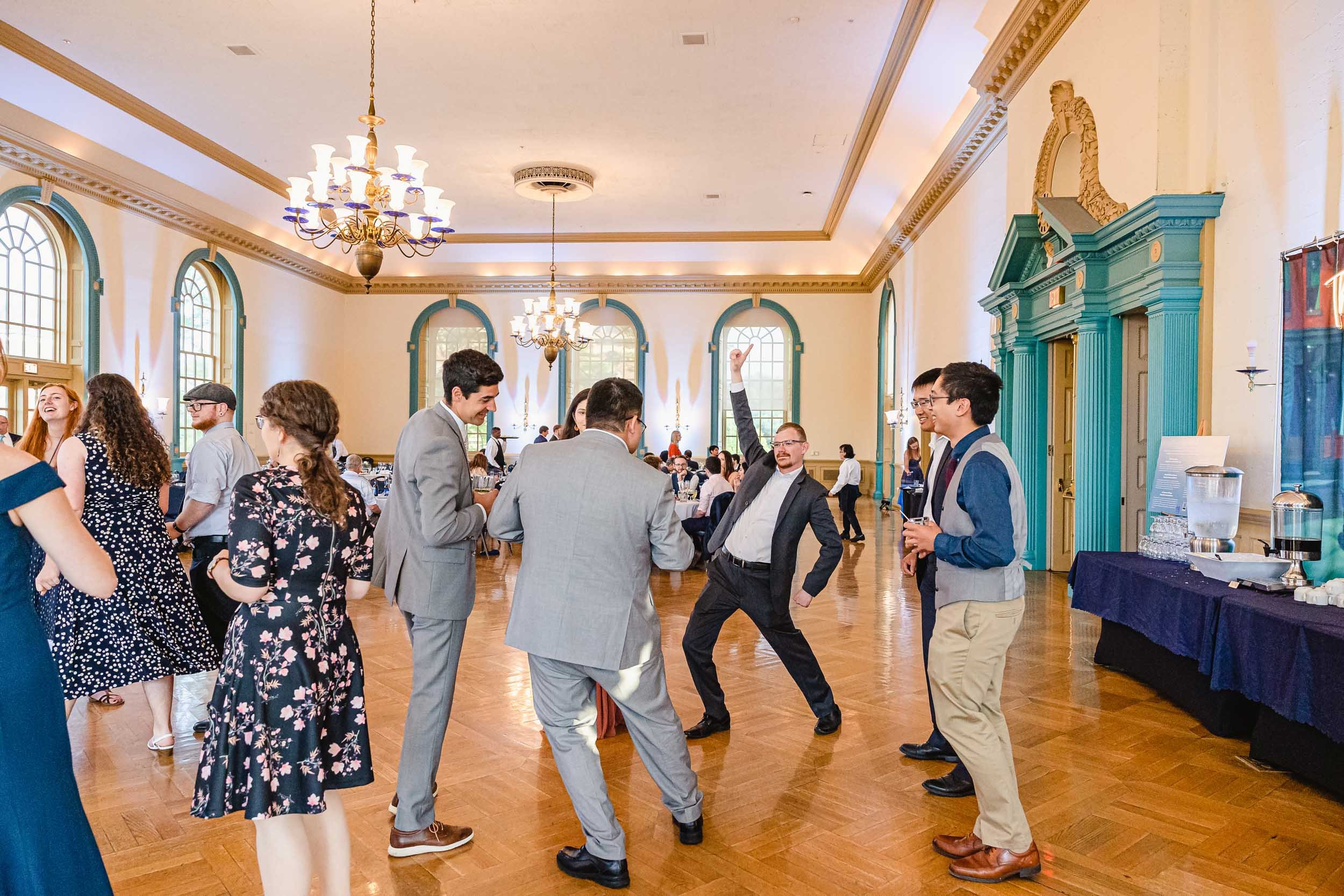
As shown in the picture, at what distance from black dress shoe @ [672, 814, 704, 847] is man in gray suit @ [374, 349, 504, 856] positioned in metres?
0.70

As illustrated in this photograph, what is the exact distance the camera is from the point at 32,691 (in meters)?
1.71

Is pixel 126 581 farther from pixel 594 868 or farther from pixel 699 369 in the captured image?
pixel 699 369

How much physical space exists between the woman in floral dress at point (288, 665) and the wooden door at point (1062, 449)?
7.46m

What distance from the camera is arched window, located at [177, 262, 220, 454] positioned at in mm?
13125

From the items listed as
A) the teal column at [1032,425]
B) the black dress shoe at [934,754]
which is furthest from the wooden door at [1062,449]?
the black dress shoe at [934,754]

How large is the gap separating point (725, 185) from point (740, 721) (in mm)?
11380

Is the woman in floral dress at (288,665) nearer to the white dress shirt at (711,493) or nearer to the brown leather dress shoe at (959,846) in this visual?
the brown leather dress shoe at (959,846)

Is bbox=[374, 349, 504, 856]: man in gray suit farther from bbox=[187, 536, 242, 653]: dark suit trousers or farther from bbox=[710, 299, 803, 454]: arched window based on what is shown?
bbox=[710, 299, 803, 454]: arched window

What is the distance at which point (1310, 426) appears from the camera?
4.31 meters

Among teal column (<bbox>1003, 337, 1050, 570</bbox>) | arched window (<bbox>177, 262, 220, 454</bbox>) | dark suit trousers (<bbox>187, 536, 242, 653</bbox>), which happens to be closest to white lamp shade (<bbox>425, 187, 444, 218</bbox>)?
dark suit trousers (<bbox>187, 536, 242, 653</bbox>)

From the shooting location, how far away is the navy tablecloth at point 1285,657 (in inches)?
117

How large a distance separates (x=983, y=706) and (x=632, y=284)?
1675 cm

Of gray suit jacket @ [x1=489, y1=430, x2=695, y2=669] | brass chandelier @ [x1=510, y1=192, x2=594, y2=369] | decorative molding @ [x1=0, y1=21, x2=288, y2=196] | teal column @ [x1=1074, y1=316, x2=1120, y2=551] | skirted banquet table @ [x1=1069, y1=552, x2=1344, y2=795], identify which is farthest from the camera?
brass chandelier @ [x1=510, y1=192, x2=594, y2=369]

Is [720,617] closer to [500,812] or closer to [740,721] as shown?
[740,721]
